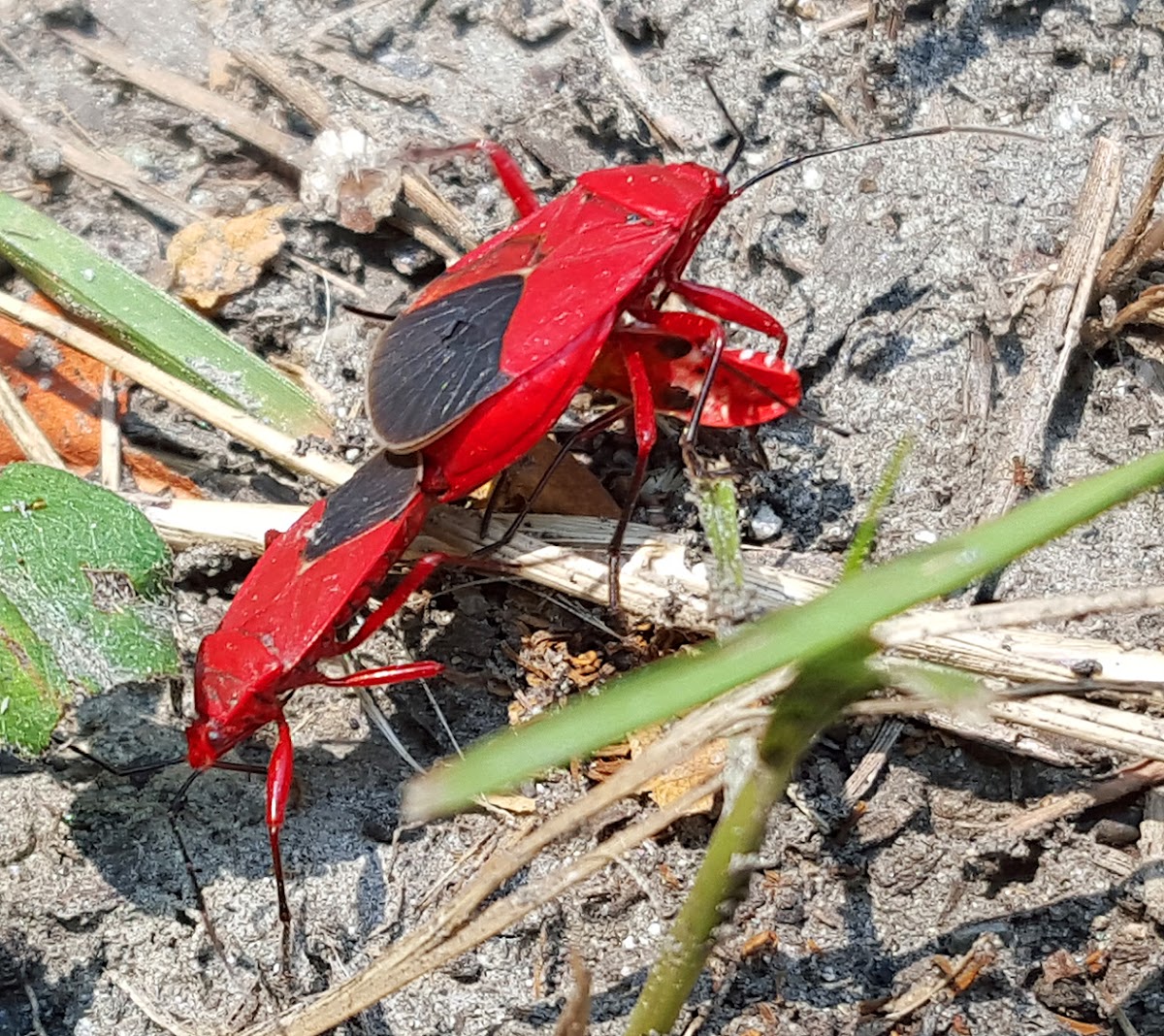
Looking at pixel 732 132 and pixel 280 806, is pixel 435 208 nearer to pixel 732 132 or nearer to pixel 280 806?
pixel 732 132

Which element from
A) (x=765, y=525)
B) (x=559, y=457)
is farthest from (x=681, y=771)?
(x=559, y=457)

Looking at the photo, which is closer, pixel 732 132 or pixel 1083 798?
pixel 1083 798

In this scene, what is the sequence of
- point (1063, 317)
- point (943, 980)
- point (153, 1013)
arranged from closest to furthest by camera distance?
point (943, 980) → point (153, 1013) → point (1063, 317)

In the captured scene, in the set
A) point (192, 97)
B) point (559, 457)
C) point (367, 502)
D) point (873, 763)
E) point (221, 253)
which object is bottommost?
point (873, 763)

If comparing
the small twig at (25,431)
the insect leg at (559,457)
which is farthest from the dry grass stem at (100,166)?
the insect leg at (559,457)

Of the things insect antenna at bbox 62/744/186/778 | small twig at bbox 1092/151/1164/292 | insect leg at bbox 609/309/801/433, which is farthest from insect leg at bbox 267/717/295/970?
small twig at bbox 1092/151/1164/292

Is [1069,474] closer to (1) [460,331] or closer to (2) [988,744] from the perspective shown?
(2) [988,744]

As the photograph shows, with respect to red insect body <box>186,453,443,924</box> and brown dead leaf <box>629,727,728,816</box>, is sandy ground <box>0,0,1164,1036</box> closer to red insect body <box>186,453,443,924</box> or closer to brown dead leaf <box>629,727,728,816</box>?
brown dead leaf <box>629,727,728,816</box>

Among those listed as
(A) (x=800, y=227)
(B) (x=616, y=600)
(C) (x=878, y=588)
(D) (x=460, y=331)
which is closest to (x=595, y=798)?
(C) (x=878, y=588)
